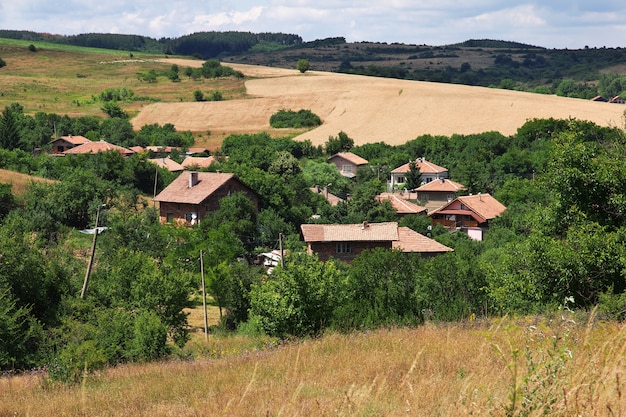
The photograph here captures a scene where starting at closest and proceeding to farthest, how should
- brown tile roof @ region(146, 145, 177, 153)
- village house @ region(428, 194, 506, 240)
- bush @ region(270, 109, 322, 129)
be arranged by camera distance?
1. village house @ region(428, 194, 506, 240)
2. brown tile roof @ region(146, 145, 177, 153)
3. bush @ region(270, 109, 322, 129)

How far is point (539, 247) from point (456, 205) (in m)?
51.7

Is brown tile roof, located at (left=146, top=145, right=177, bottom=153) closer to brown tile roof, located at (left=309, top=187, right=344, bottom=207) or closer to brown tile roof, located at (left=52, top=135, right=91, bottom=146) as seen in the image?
brown tile roof, located at (left=52, top=135, right=91, bottom=146)

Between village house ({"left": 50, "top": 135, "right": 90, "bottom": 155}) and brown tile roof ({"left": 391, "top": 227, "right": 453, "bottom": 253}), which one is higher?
village house ({"left": 50, "top": 135, "right": 90, "bottom": 155})

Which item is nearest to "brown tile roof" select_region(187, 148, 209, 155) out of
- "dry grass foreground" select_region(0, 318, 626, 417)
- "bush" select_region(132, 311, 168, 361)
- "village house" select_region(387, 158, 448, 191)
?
"village house" select_region(387, 158, 448, 191)

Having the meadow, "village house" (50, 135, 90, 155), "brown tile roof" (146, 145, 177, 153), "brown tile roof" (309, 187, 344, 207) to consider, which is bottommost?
"brown tile roof" (309, 187, 344, 207)

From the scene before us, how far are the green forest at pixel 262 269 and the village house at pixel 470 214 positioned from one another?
9.31 feet

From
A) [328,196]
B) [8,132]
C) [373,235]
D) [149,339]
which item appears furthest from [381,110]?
[149,339]

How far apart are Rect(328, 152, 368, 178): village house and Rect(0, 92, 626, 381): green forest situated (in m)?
17.4

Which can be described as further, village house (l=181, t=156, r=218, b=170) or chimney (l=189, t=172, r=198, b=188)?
village house (l=181, t=156, r=218, b=170)

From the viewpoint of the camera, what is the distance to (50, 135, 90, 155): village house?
95.7 meters

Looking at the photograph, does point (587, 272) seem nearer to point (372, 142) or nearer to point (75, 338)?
point (75, 338)

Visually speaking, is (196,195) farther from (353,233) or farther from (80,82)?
(80,82)

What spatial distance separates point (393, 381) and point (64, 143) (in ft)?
316

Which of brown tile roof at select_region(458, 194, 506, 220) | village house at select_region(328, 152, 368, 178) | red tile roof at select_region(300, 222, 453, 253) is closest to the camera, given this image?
red tile roof at select_region(300, 222, 453, 253)
